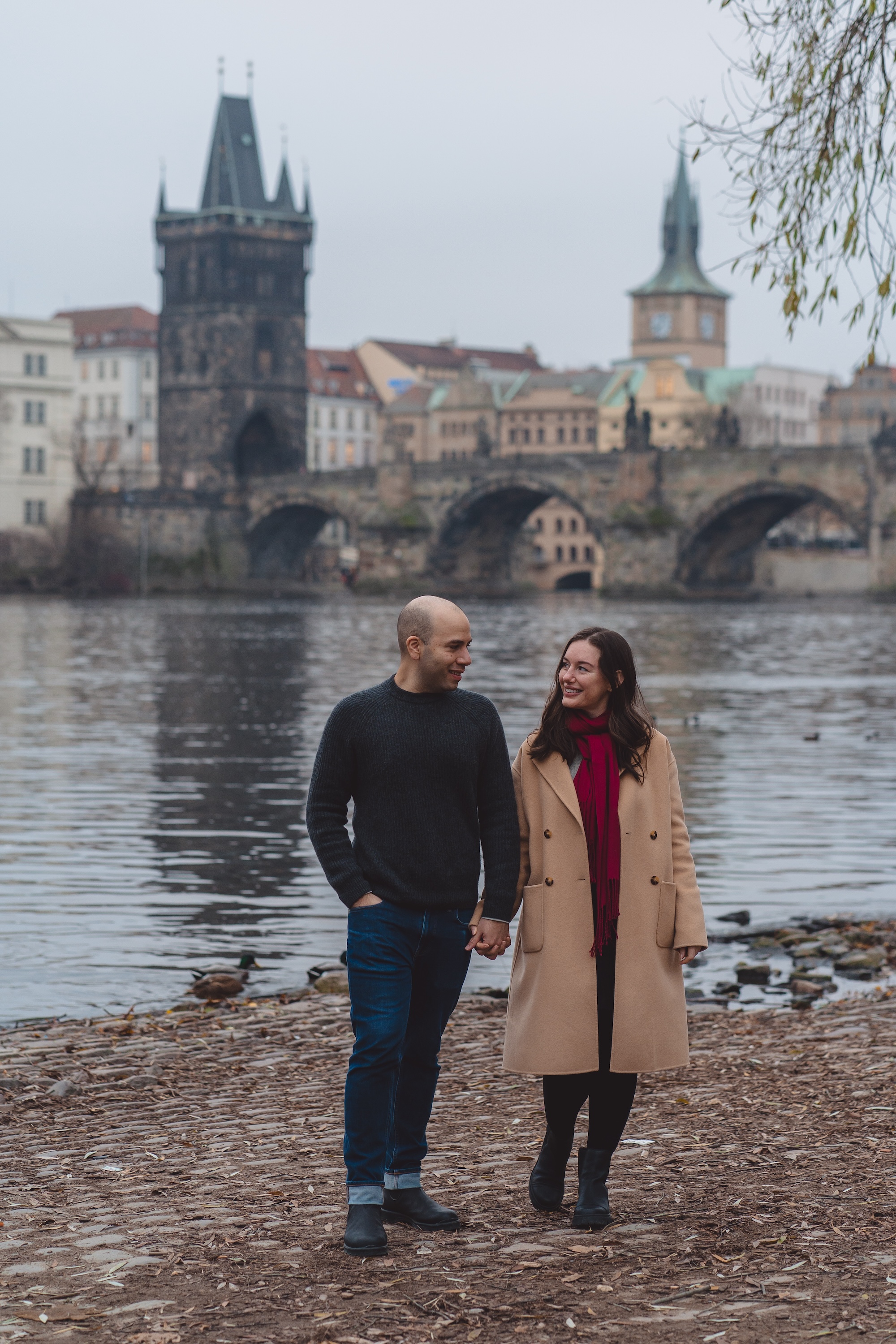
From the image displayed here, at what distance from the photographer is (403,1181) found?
4.94m

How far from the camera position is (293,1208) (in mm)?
5043

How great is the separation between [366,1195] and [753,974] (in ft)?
16.6

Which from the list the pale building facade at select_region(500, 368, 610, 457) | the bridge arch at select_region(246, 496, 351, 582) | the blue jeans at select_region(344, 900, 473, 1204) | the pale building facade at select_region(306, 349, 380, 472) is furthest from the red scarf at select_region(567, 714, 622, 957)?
the pale building facade at select_region(500, 368, 610, 457)

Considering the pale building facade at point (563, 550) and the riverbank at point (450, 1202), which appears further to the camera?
the pale building facade at point (563, 550)

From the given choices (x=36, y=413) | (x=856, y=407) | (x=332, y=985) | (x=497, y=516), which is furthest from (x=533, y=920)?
(x=856, y=407)

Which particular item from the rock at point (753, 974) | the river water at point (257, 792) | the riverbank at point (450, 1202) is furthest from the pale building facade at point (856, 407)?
the riverbank at point (450, 1202)

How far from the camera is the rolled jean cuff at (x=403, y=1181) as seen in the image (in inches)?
194

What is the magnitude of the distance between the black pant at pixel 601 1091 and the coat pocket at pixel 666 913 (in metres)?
0.12

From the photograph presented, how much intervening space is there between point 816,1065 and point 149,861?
282 inches

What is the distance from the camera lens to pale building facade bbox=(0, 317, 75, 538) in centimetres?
8694

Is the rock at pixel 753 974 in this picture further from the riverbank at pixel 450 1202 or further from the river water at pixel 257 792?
the riverbank at pixel 450 1202

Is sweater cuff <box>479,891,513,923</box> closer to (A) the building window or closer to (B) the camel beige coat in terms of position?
(B) the camel beige coat

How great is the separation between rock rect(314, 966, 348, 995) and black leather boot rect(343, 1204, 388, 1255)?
4.26 meters

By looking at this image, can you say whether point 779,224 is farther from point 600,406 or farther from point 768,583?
point 600,406
